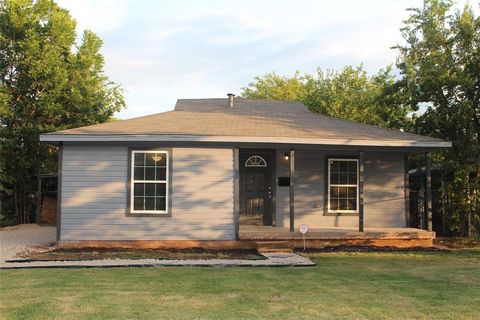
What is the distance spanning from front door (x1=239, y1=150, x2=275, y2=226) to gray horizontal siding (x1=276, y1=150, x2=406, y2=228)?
0.88ft

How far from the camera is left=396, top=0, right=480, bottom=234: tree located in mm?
13898

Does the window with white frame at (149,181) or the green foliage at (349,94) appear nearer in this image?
the window with white frame at (149,181)

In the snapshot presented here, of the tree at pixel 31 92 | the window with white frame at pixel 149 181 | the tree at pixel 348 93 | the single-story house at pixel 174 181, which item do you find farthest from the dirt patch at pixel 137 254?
the tree at pixel 348 93

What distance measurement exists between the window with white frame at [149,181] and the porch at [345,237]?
→ 7.10 ft

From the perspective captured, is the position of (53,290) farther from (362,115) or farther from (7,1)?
(362,115)

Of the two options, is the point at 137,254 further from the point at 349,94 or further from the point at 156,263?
the point at 349,94

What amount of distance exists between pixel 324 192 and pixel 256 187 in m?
1.89

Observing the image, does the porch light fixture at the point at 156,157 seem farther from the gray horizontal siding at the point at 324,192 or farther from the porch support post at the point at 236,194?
the gray horizontal siding at the point at 324,192

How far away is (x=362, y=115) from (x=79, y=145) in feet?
67.7

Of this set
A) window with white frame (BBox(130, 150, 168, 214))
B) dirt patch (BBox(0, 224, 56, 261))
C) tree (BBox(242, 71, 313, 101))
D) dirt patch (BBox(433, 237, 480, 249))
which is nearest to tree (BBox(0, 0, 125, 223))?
dirt patch (BBox(0, 224, 56, 261))

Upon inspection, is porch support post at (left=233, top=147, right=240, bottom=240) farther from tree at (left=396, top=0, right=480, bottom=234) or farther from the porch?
tree at (left=396, top=0, right=480, bottom=234)

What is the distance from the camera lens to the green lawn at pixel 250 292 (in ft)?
18.3

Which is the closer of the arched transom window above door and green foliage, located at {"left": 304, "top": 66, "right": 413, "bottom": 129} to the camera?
the arched transom window above door

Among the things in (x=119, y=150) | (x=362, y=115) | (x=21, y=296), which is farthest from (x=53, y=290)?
(x=362, y=115)
